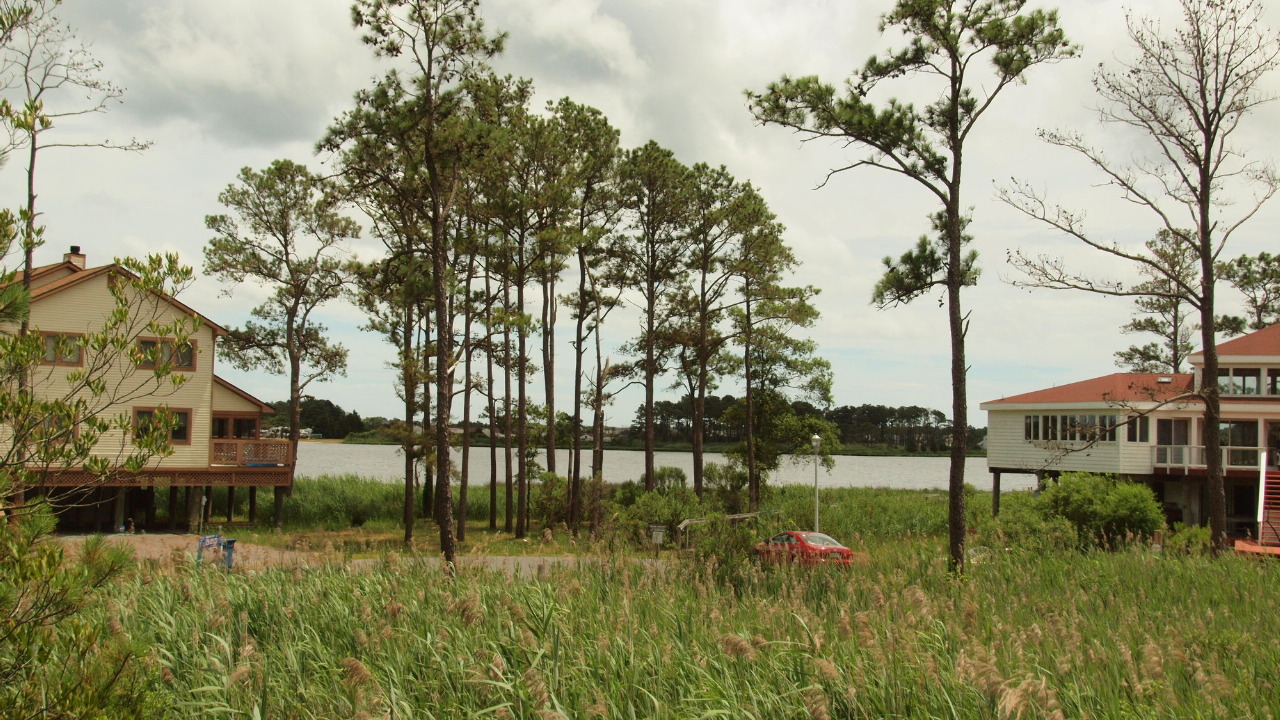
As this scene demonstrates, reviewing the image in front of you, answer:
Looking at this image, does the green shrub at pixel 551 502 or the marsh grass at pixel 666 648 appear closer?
the marsh grass at pixel 666 648

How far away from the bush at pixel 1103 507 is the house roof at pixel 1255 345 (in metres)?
9.34

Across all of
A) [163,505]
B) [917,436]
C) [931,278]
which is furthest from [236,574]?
[917,436]

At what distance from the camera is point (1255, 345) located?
3306cm

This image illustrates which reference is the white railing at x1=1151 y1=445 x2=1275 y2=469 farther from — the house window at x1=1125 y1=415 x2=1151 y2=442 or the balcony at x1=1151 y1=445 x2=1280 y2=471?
the house window at x1=1125 y1=415 x2=1151 y2=442

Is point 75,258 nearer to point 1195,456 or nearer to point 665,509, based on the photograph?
point 665,509

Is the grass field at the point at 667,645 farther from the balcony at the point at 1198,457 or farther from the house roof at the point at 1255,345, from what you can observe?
the house roof at the point at 1255,345

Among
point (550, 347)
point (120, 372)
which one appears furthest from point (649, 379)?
point (120, 372)

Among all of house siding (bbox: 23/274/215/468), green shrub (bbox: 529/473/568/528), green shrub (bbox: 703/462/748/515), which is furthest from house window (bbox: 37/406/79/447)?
green shrub (bbox: 703/462/748/515)

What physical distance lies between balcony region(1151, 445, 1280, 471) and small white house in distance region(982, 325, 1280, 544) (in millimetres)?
35

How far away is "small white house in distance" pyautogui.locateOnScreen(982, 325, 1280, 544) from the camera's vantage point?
3181 cm

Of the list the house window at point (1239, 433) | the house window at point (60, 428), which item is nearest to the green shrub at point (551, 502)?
the house window at point (1239, 433)

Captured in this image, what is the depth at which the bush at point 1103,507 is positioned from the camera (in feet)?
79.8

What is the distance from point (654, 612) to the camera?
848cm

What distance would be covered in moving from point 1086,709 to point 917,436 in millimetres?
113886
